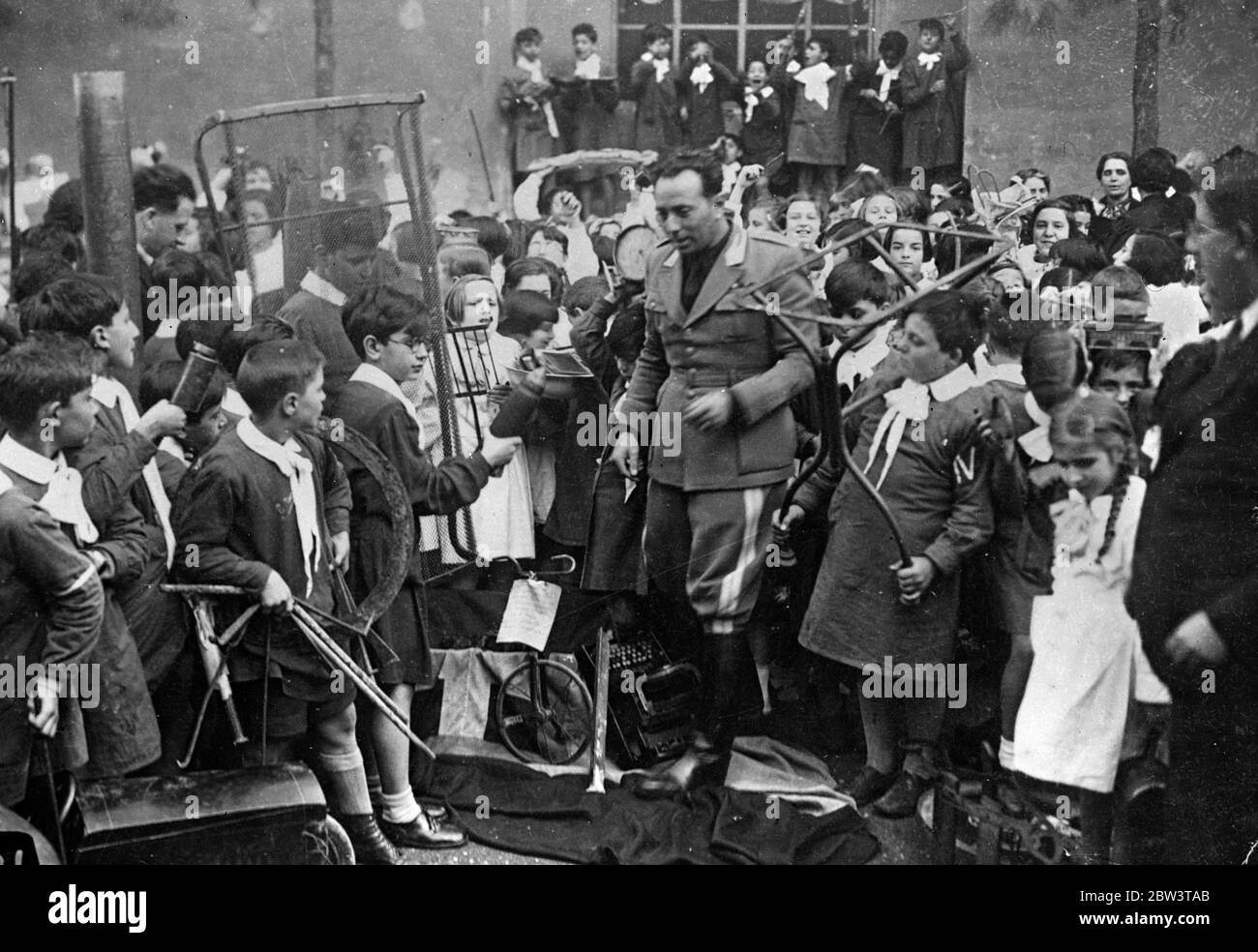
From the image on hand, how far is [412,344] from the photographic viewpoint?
5.30 m

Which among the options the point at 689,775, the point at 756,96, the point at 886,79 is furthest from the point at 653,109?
the point at 689,775

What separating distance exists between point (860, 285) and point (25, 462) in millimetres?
2401

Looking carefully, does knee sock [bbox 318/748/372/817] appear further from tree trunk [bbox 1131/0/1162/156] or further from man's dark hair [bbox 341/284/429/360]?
tree trunk [bbox 1131/0/1162/156]

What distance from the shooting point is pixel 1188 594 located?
17.1 feet

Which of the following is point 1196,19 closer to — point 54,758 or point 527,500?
point 527,500

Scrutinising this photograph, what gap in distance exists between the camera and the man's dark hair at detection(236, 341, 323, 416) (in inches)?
203

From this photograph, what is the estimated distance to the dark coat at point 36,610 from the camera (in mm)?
4977

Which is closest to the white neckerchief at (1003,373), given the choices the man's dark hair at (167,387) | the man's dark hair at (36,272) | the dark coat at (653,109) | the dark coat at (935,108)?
the dark coat at (935,108)

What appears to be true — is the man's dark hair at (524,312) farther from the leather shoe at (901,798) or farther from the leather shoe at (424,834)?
the leather shoe at (901,798)

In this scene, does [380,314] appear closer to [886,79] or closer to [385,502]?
[385,502]

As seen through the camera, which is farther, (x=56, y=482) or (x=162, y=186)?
(x=162, y=186)

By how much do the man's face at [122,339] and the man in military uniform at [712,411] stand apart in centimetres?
145
